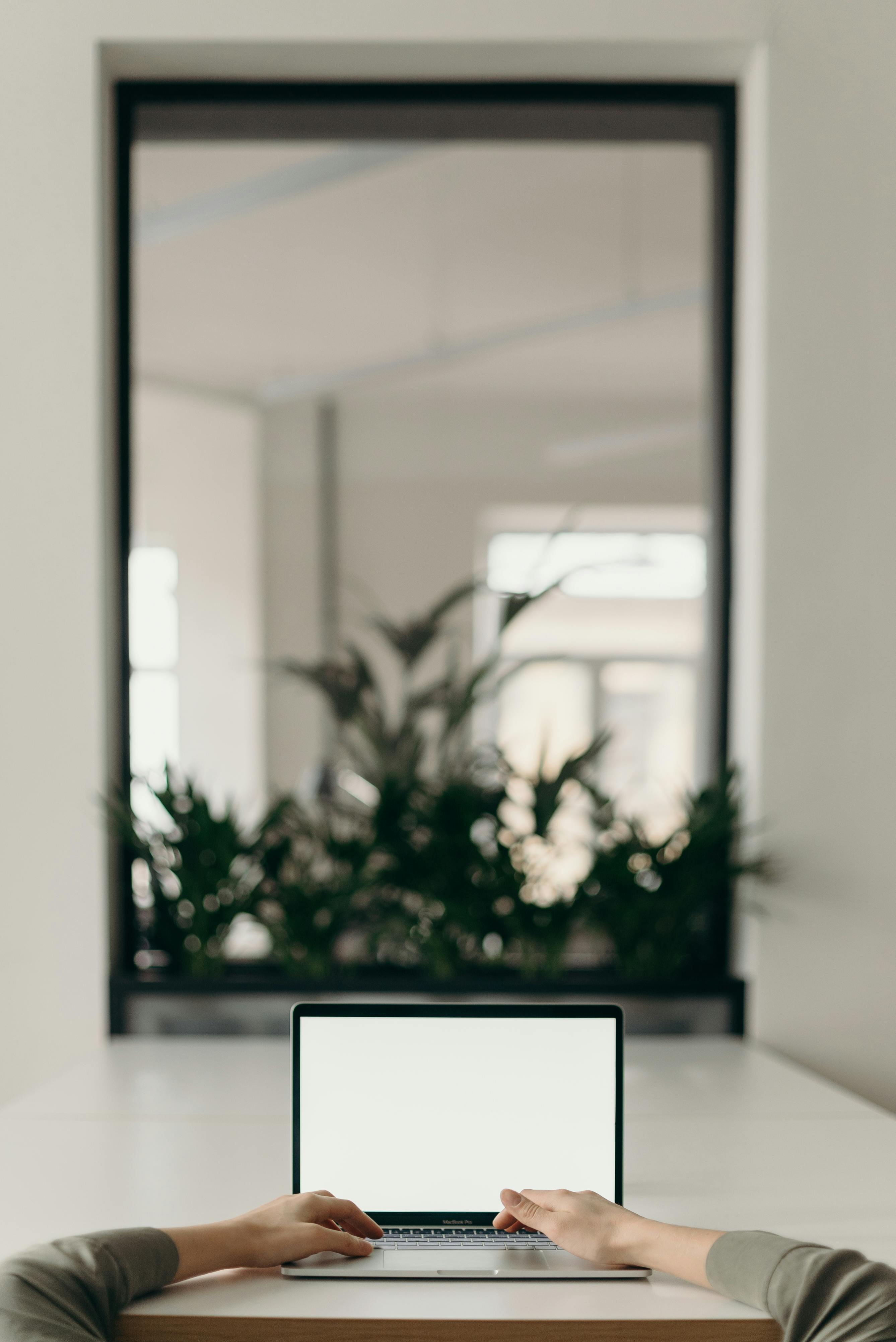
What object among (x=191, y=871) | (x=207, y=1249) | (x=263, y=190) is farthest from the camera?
(x=263, y=190)

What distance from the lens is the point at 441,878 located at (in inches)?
85.0

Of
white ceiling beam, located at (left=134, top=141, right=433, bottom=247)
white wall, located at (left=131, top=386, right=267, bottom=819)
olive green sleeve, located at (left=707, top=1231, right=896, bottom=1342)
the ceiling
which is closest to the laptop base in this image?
olive green sleeve, located at (left=707, top=1231, right=896, bottom=1342)

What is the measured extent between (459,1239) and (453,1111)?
14 cm

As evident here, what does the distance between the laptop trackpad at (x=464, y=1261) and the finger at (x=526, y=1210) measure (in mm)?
36

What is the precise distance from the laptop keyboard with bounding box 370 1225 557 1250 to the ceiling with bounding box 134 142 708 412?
1920 millimetres

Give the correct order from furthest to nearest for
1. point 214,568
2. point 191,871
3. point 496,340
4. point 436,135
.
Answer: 1. point 214,568
2. point 496,340
3. point 436,135
4. point 191,871

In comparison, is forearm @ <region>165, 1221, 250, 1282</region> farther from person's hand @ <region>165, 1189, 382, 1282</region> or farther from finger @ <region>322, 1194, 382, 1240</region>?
finger @ <region>322, 1194, 382, 1240</region>

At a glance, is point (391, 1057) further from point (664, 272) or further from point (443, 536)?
point (664, 272)

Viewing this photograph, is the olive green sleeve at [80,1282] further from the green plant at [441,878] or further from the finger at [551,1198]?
the green plant at [441,878]

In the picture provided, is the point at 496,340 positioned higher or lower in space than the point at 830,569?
higher

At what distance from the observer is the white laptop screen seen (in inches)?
49.1

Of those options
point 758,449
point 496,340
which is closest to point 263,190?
point 496,340

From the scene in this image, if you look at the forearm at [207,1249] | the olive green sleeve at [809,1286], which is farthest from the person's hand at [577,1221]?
the forearm at [207,1249]

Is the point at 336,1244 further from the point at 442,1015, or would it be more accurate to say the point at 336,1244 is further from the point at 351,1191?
the point at 442,1015
